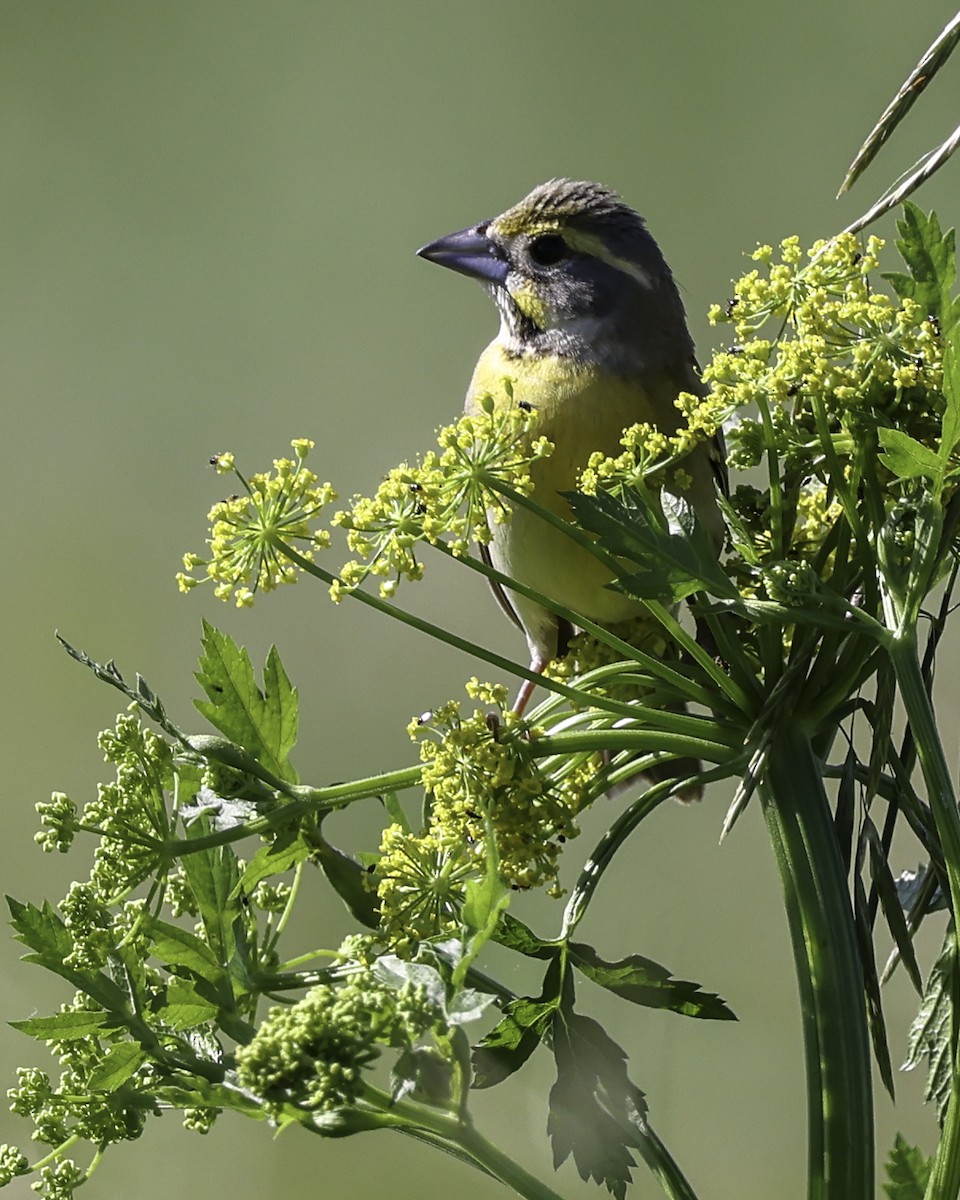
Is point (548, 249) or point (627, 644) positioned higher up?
point (548, 249)

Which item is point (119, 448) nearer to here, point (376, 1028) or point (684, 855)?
point (684, 855)

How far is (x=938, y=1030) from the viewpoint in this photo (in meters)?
1.50

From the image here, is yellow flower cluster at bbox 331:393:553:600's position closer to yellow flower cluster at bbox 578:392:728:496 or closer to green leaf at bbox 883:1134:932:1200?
yellow flower cluster at bbox 578:392:728:496

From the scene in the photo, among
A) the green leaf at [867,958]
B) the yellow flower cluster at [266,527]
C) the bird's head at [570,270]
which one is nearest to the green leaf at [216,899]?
the yellow flower cluster at [266,527]

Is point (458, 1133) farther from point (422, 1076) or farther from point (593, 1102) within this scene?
point (593, 1102)

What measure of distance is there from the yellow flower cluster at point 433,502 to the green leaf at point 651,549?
12 cm

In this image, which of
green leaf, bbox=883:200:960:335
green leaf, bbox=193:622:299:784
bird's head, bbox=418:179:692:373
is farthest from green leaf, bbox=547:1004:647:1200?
bird's head, bbox=418:179:692:373

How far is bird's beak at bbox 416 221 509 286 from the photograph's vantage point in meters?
2.82

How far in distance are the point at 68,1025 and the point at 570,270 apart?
1.82m

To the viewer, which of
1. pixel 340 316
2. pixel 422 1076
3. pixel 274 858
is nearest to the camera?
pixel 422 1076

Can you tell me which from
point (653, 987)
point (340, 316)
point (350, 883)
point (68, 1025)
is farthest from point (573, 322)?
point (340, 316)

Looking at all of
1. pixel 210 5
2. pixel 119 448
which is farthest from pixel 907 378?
pixel 210 5

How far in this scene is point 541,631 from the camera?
9.76ft

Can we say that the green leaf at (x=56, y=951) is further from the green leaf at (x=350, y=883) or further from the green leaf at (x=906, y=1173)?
the green leaf at (x=906, y=1173)
